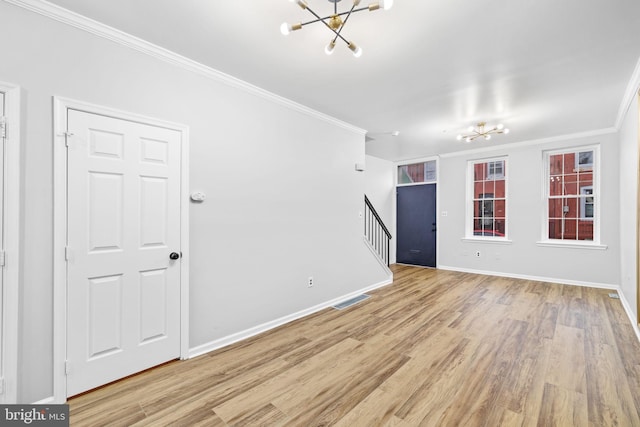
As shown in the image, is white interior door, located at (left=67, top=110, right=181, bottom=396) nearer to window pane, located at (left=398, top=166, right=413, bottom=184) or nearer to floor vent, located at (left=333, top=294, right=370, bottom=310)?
floor vent, located at (left=333, top=294, right=370, bottom=310)

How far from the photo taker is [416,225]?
7016 millimetres

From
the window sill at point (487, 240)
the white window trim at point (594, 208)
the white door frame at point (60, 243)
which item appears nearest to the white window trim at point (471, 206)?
the window sill at point (487, 240)

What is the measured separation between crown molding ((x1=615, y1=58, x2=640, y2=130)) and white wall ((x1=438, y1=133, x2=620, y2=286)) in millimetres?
1129

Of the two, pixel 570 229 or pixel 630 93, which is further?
pixel 570 229

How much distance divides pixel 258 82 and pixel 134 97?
1.19 meters

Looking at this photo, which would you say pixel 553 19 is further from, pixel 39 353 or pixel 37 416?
pixel 37 416

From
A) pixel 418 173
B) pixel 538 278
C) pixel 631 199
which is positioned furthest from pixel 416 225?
pixel 631 199

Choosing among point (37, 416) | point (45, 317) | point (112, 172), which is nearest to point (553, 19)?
point (112, 172)

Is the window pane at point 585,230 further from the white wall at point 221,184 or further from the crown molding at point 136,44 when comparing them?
the crown molding at point 136,44

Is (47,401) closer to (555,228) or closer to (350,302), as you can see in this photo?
(350,302)

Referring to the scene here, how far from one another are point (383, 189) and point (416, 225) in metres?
1.23

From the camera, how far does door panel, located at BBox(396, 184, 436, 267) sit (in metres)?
6.77

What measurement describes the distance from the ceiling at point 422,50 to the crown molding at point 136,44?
56 millimetres

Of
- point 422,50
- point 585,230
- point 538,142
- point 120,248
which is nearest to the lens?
point 120,248
